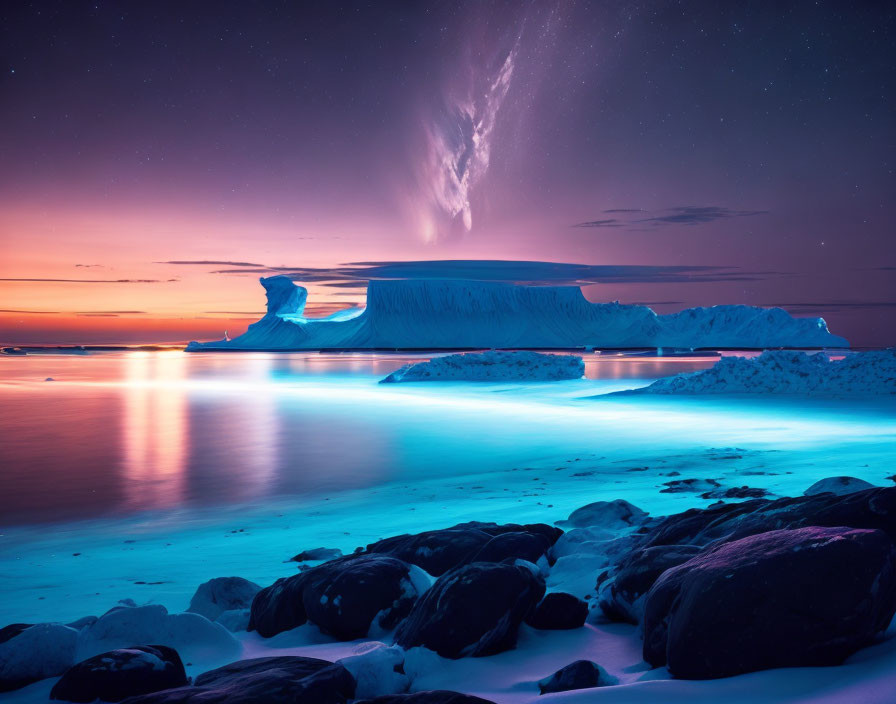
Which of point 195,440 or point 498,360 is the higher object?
point 498,360

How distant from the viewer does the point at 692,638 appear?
1974 millimetres

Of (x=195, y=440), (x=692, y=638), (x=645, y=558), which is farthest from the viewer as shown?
(x=195, y=440)

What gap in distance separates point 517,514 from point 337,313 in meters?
112

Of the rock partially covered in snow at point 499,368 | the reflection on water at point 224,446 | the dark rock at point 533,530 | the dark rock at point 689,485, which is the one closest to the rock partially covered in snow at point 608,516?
the dark rock at point 533,530

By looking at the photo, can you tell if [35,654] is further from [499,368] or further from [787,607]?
[499,368]

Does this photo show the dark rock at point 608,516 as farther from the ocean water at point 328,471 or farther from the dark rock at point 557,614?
the dark rock at point 557,614

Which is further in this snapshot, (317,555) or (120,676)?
(317,555)

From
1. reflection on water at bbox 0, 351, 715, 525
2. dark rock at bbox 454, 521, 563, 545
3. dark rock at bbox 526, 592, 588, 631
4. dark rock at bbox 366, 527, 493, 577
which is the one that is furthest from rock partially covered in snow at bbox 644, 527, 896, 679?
reflection on water at bbox 0, 351, 715, 525

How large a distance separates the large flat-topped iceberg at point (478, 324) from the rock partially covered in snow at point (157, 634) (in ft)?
306

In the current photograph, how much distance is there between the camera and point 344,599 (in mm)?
2809

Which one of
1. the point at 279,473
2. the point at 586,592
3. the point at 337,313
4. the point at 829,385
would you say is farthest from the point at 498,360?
the point at 337,313

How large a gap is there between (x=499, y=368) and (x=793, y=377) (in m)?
9.38

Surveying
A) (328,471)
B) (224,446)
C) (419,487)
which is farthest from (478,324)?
(419,487)

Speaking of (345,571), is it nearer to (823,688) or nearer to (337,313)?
(823,688)
